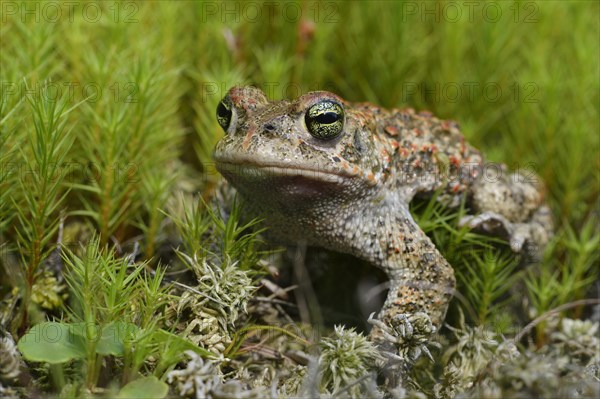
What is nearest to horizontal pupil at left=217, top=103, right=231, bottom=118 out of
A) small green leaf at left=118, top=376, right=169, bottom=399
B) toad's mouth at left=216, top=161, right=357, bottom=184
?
toad's mouth at left=216, top=161, right=357, bottom=184

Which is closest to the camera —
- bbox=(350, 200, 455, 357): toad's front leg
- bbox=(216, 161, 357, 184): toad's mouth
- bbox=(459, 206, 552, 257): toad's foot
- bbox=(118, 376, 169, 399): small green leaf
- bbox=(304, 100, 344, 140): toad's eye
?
bbox=(118, 376, 169, 399): small green leaf

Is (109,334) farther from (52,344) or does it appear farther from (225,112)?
(225,112)

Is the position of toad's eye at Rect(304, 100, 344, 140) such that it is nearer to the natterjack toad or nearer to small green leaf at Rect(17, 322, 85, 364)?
the natterjack toad

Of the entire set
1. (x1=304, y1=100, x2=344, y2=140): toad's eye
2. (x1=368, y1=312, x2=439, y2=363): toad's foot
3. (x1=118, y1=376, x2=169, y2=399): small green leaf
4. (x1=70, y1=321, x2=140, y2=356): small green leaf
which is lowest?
(x1=368, y1=312, x2=439, y2=363): toad's foot

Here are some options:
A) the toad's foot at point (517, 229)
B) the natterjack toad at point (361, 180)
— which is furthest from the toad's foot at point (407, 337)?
the toad's foot at point (517, 229)

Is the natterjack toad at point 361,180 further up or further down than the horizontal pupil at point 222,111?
further down

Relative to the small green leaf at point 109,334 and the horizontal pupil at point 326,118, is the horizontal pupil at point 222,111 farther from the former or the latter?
the small green leaf at point 109,334
